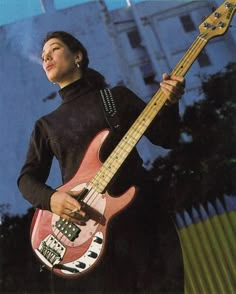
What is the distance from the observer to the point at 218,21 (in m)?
2.17

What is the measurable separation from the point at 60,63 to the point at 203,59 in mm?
761

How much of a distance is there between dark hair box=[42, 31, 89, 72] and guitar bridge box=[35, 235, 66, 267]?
0.92 metres

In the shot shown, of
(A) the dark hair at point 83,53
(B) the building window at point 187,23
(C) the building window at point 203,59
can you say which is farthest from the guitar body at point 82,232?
(B) the building window at point 187,23

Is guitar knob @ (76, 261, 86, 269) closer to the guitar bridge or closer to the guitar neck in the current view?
the guitar bridge

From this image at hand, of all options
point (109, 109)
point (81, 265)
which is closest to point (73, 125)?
point (109, 109)

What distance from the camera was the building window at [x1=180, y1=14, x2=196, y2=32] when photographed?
2.33 meters

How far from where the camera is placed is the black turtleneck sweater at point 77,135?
211cm

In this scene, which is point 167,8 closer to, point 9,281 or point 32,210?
point 32,210

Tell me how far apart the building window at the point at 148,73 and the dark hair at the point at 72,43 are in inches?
12.5

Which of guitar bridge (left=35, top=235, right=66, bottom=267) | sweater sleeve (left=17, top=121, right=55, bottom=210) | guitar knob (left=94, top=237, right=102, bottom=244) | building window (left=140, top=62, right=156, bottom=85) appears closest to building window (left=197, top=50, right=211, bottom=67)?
building window (left=140, top=62, right=156, bottom=85)

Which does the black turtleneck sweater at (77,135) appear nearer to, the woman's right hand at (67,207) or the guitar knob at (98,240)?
the woman's right hand at (67,207)

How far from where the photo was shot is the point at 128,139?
2074 mm

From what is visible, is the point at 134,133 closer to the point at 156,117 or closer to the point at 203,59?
the point at 156,117

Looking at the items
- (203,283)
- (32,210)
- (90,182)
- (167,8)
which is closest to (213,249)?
(203,283)
